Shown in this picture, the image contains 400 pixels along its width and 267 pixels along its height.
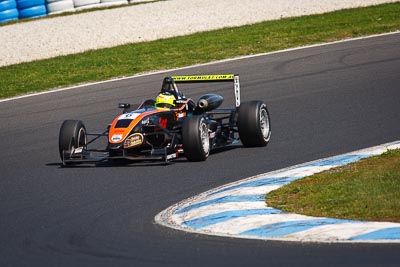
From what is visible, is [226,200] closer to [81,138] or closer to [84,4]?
[81,138]

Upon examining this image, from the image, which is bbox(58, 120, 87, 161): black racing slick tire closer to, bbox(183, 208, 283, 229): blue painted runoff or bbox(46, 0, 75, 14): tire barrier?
bbox(183, 208, 283, 229): blue painted runoff

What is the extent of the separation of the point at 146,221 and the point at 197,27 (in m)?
17.3

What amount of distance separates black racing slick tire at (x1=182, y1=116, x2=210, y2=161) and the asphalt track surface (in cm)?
17

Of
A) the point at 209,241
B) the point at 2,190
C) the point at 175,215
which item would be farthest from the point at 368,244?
the point at 2,190

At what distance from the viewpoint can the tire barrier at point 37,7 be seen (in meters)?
29.9

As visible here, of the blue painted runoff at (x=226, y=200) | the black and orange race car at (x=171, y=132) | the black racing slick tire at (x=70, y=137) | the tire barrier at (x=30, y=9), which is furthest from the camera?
the tire barrier at (x=30, y=9)

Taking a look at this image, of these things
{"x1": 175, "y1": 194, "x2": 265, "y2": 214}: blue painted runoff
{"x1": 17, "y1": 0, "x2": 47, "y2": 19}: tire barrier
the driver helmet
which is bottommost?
{"x1": 175, "y1": 194, "x2": 265, "y2": 214}: blue painted runoff

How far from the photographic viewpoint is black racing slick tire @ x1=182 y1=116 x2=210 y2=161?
11266mm

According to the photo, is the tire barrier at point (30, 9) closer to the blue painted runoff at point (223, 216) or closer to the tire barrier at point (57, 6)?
the tire barrier at point (57, 6)

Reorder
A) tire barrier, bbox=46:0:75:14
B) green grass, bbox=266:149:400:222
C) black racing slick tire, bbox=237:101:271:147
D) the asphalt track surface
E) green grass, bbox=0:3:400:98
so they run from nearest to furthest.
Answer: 1. the asphalt track surface
2. green grass, bbox=266:149:400:222
3. black racing slick tire, bbox=237:101:271:147
4. green grass, bbox=0:3:400:98
5. tire barrier, bbox=46:0:75:14

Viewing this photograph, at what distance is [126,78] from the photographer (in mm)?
19078

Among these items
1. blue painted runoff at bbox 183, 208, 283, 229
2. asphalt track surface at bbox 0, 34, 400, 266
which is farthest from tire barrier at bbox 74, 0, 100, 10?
blue painted runoff at bbox 183, 208, 283, 229

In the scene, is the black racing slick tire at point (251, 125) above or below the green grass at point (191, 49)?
below

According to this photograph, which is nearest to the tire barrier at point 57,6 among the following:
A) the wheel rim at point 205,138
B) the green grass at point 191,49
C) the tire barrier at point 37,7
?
the tire barrier at point 37,7
